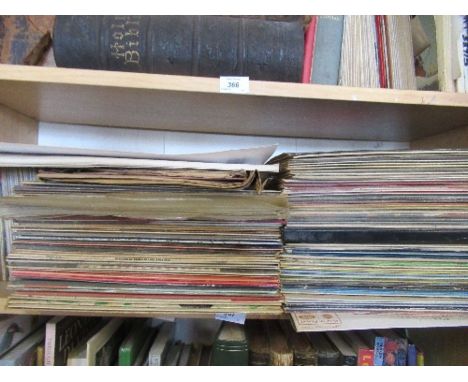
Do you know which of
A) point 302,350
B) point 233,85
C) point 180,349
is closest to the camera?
point 233,85

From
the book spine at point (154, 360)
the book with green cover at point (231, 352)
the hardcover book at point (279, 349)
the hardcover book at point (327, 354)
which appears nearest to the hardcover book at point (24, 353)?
the book spine at point (154, 360)

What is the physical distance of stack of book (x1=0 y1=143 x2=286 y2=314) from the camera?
0.62m

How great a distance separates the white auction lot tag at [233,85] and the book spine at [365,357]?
0.61 meters

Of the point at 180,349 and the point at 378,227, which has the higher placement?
the point at 378,227

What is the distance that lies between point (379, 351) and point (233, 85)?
66 cm

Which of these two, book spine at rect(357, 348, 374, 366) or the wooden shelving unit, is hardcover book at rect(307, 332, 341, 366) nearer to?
book spine at rect(357, 348, 374, 366)

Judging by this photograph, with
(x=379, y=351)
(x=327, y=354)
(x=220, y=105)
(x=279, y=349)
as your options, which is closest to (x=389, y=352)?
(x=379, y=351)

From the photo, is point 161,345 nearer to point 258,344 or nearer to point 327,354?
point 258,344

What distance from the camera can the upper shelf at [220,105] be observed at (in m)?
0.62

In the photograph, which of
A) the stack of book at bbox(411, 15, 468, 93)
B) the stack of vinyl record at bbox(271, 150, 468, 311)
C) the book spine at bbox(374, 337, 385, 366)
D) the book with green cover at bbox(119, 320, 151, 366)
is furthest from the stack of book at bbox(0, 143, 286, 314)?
the stack of book at bbox(411, 15, 468, 93)

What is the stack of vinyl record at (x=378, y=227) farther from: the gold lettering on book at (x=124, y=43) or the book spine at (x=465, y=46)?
the gold lettering on book at (x=124, y=43)

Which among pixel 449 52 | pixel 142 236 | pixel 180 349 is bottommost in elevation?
pixel 180 349

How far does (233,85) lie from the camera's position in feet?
2.07

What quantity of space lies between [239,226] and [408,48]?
1.85 ft
